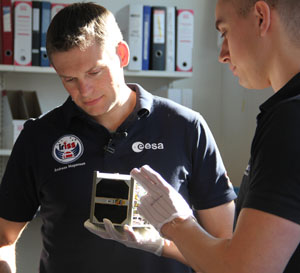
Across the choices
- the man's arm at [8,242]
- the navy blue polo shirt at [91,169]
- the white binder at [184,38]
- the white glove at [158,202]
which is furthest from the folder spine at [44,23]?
the white glove at [158,202]

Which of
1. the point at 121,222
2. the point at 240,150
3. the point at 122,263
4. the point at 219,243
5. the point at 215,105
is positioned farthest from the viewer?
the point at 215,105

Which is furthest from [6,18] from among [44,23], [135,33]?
[135,33]

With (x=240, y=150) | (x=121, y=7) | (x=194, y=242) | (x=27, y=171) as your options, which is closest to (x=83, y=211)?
(x=27, y=171)

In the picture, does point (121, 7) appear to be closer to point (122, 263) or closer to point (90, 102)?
point (90, 102)

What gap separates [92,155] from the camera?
120cm

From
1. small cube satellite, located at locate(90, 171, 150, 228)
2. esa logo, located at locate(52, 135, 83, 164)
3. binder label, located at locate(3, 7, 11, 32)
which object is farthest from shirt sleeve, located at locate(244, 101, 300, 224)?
binder label, located at locate(3, 7, 11, 32)

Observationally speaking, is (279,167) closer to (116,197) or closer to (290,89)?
(290,89)

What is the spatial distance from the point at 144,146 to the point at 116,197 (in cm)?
23

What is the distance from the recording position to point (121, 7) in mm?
2930

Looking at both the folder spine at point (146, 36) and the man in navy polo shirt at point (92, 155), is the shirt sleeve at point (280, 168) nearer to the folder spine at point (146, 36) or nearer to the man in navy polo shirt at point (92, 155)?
the man in navy polo shirt at point (92, 155)

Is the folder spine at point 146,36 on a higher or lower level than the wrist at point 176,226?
higher

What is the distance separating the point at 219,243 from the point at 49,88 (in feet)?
7.63

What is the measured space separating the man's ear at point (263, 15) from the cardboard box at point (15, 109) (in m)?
2.03

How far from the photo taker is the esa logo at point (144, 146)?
1205 millimetres
